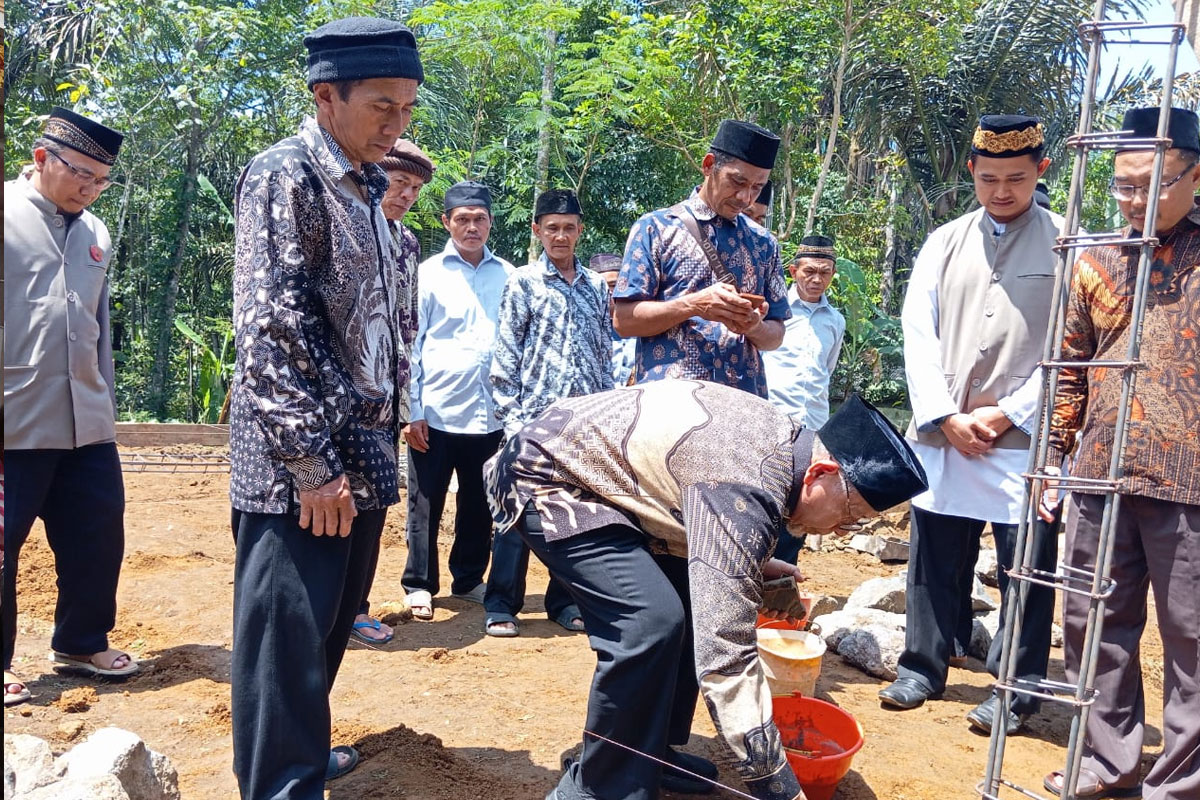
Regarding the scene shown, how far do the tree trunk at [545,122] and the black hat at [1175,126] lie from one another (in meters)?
7.78

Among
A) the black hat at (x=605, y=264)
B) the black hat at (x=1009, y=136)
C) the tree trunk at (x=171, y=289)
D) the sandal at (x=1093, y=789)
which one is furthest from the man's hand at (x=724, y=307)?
the tree trunk at (x=171, y=289)

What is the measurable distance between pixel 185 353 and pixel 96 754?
1376cm

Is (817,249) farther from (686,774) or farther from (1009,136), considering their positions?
(686,774)

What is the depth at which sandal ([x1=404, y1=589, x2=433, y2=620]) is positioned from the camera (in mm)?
5051

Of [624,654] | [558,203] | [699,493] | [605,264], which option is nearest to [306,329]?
[699,493]

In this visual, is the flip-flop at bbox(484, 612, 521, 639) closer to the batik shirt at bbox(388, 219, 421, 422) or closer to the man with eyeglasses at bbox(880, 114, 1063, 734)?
the batik shirt at bbox(388, 219, 421, 422)

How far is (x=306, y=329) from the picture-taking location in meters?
2.48

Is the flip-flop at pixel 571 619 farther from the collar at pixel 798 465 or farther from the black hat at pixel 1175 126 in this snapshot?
the black hat at pixel 1175 126

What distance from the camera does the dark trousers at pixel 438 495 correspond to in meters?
5.09

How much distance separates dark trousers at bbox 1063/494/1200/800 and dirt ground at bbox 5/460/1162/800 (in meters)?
0.34

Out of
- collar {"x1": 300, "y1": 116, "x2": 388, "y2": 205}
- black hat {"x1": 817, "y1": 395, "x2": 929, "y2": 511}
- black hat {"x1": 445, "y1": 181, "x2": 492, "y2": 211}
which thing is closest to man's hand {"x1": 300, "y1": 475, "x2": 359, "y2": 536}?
collar {"x1": 300, "y1": 116, "x2": 388, "y2": 205}

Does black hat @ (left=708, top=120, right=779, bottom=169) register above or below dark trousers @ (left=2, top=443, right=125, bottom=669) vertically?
above

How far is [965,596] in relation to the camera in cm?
451

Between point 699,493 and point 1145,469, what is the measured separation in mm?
1618
